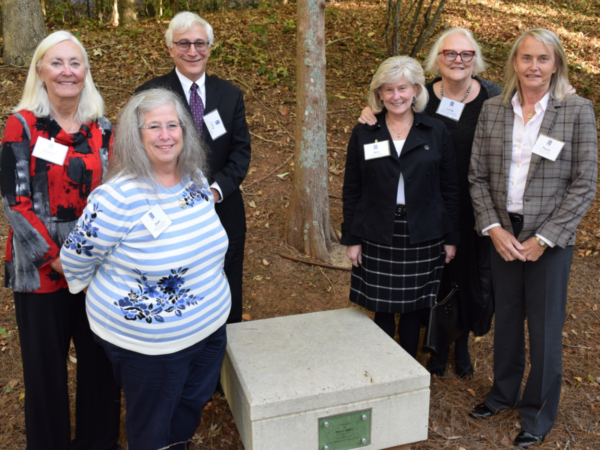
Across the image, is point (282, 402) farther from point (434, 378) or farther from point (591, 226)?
point (591, 226)

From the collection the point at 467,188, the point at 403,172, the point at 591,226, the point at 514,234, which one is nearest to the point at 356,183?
the point at 403,172

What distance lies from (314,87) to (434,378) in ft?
8.62

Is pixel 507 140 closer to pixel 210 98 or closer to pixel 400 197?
pixel 400 197

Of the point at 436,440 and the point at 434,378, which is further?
the point at 434,378

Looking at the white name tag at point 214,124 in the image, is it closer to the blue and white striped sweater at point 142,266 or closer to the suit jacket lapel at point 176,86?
the suit jacket lapel at point 176,86

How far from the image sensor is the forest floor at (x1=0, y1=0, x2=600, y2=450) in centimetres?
306

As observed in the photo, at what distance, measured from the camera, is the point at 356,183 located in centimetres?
299

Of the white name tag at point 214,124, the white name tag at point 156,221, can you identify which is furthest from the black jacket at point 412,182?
the white name tag at point 156,221

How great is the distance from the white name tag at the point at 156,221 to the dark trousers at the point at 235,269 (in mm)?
1082

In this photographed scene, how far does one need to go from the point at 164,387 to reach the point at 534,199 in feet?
6.77

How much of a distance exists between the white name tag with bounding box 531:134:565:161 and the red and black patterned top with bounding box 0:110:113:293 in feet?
7.21

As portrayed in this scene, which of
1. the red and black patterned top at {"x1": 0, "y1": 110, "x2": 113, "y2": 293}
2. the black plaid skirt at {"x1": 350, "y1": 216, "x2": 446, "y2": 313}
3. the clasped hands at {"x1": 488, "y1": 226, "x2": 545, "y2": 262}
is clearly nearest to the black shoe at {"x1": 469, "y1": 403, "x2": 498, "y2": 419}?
the black plaid skirt at {"x1": 350, "y1": 216, "x2": 446, "y2": 313}

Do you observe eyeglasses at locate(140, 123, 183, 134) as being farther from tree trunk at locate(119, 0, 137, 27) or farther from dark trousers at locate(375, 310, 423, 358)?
tree trunk at locate(119, 0, 137, 27)

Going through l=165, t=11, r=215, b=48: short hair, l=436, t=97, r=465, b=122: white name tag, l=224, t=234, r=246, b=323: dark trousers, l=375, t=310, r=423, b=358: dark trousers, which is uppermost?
l=165, t=11, r=215, b=48: short hair
